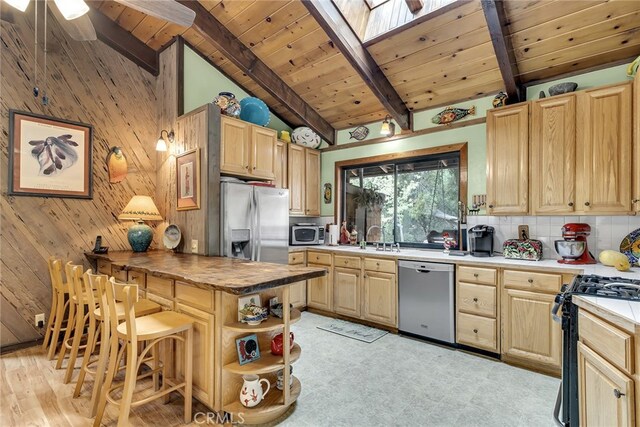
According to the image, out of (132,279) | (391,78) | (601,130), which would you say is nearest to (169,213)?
(132,279)

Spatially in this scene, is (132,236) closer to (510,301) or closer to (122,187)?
(122,187)

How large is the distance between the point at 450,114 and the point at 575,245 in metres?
1.91

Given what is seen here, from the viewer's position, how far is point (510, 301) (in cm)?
271

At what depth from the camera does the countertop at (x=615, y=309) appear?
1.17 metres

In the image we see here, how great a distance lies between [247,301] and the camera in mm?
1997

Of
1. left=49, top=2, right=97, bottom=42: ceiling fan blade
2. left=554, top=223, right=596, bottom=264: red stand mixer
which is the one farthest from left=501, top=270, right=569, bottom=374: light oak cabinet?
left=49, top=2, right=97, bottom=42: ceiling fan blade

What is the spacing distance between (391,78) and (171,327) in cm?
337

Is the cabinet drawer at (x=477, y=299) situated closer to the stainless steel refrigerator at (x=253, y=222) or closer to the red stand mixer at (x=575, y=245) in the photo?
the red stand mixer at (x=575, y=245)

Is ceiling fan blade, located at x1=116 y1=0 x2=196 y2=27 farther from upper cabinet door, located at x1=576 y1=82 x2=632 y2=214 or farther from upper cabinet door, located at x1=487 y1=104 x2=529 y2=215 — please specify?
upper cabinet door, located at x1=576 y1=82 x2=632 y2=214

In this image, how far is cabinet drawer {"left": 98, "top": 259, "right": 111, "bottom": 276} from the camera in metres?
3.12

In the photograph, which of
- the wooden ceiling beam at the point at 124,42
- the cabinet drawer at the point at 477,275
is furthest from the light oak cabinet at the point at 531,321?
the wooden ceiling beam at the point at 124,42

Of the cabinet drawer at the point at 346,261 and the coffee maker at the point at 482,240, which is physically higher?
the coffee maker at the point at 482,240

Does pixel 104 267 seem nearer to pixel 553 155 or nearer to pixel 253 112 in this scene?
pixel 253 112

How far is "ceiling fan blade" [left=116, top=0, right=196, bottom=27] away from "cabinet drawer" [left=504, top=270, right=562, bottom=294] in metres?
3.30
